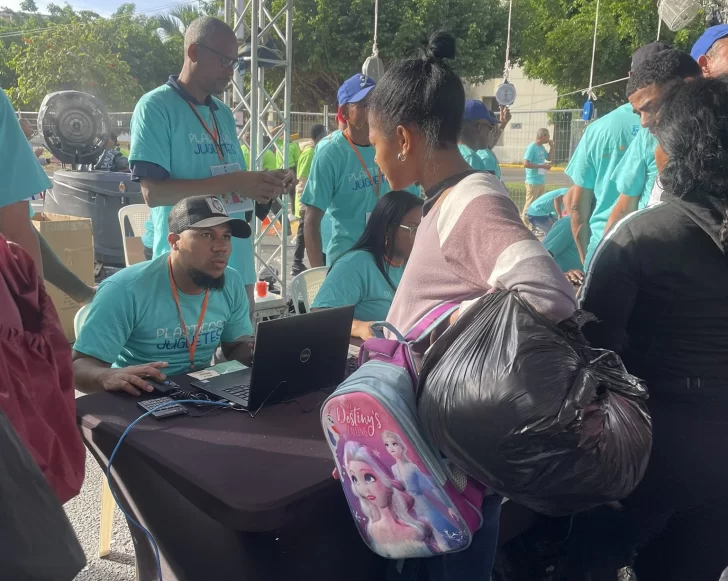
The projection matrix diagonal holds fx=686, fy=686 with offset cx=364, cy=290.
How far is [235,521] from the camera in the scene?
4.63ft

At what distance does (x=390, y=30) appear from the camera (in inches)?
889

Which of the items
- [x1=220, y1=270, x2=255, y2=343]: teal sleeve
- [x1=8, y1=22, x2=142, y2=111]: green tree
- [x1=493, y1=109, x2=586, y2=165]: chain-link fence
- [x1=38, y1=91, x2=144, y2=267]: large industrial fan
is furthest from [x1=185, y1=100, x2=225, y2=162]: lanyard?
[x1=8, y1=22, x2=142, y2=111]: green tree

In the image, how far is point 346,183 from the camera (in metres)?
3.73

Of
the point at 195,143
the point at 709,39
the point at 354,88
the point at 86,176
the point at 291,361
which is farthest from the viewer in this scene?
the point at 86,176

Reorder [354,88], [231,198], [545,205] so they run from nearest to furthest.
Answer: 1. [231,198]
2. [354,88]
3. [545,205]

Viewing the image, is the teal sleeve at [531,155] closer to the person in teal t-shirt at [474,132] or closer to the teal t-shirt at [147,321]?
the person in teal t-shirt at [474,132]

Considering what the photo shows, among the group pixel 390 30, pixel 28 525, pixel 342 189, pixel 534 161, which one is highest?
pixel 390 30

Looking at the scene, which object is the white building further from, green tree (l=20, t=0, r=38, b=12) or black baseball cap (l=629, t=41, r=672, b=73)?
green tree (l=20, t=0, r=38, b=12)

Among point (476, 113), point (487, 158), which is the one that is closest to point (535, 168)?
point (487, 158)

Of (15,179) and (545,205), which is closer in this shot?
(15,179)

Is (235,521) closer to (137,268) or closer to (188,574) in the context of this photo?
(188,574)

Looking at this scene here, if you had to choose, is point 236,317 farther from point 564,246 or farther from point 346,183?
point 564,246

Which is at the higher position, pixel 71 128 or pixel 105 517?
pixel 71 128

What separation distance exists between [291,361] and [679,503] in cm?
105
